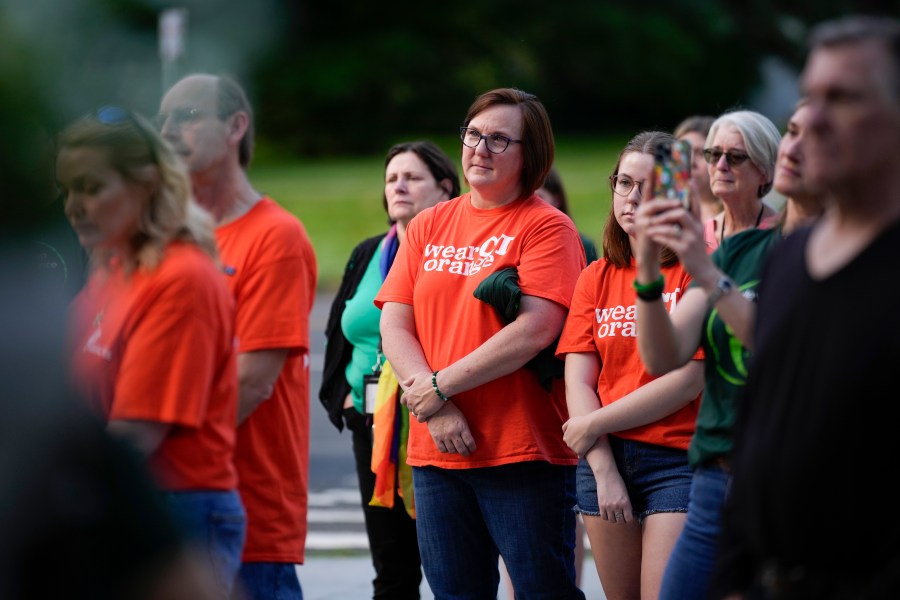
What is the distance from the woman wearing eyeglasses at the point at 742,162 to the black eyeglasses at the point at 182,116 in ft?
5.97

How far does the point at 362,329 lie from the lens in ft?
17.5

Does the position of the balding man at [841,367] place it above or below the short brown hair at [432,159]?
below

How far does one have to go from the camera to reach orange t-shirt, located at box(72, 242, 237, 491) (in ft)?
9.29

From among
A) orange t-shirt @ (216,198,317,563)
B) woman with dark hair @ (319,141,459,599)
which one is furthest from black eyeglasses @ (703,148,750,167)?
orange t-shirt @ (216,198,317,563)

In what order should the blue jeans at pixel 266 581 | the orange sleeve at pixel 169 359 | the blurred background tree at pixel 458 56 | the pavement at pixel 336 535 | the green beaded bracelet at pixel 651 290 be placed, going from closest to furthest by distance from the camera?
the orange sleeve at pixel 169 359 → the green beaded bracelet at pixel 651 290 → the blue jeans at pixel 266 581 → the pavement at pixel 336 535 → the blurred background tree at pixel 458 56

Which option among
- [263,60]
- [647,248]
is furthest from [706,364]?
[263,60]

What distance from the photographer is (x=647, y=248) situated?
127 inches

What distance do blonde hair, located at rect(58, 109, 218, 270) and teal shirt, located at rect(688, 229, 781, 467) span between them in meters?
1.39

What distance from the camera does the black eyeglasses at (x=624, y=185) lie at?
14.7 feet

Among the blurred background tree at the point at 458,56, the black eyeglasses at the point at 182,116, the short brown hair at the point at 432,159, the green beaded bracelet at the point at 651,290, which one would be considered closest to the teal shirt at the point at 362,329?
the short brown hair at the point at 432,159

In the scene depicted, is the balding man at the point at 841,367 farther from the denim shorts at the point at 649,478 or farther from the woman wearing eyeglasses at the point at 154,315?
the denim shorts at the point at 649,478

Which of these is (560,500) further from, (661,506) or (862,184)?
(862,184)

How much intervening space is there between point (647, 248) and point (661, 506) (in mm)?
1222

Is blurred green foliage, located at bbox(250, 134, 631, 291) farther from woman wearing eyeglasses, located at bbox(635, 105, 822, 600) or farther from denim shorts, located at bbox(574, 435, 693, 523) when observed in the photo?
woman wearing eyeglasses, located at bbox(635, 105, 822, 600)
